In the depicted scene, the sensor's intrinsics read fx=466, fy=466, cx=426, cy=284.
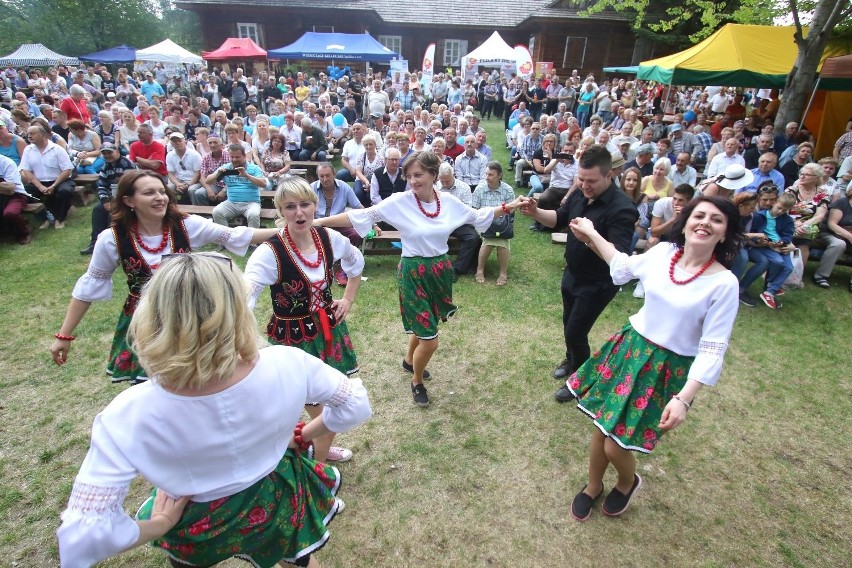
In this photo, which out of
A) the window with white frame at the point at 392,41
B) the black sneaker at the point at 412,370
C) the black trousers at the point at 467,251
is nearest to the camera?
the black sneaker at the point at 412,370

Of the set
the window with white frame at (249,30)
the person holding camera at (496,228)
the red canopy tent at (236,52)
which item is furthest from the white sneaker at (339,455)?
the window with white frame at (249,30)

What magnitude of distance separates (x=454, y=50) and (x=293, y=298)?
1213 inches

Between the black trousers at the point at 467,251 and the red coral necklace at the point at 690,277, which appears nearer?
the red coral necklace at the point at 690,277

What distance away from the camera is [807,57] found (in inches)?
333

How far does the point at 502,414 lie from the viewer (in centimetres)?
381

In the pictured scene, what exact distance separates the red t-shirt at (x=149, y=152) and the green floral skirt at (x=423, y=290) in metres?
6.01

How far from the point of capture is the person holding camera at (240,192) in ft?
23.5

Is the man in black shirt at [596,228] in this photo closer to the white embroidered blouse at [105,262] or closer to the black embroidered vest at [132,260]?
the white embroidered blouse at [105,262]

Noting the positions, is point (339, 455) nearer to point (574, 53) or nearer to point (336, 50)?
point (336, 50)

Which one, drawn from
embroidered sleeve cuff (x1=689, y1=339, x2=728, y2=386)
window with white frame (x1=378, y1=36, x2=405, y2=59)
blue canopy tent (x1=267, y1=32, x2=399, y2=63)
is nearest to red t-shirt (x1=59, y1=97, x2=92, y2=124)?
blue canopy tent (x1=267, y1=32, x2=399, y2=63)

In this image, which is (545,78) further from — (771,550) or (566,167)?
(771,550)

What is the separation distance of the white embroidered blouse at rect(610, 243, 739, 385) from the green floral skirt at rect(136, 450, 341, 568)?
1742 millimetres

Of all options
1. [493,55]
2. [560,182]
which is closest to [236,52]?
[493,55]

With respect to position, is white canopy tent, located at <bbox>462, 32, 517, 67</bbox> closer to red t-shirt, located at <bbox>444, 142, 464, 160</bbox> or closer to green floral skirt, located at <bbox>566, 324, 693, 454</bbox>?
red t-shirt, located at <bbox>444, 142, 464, 160</bbox>
